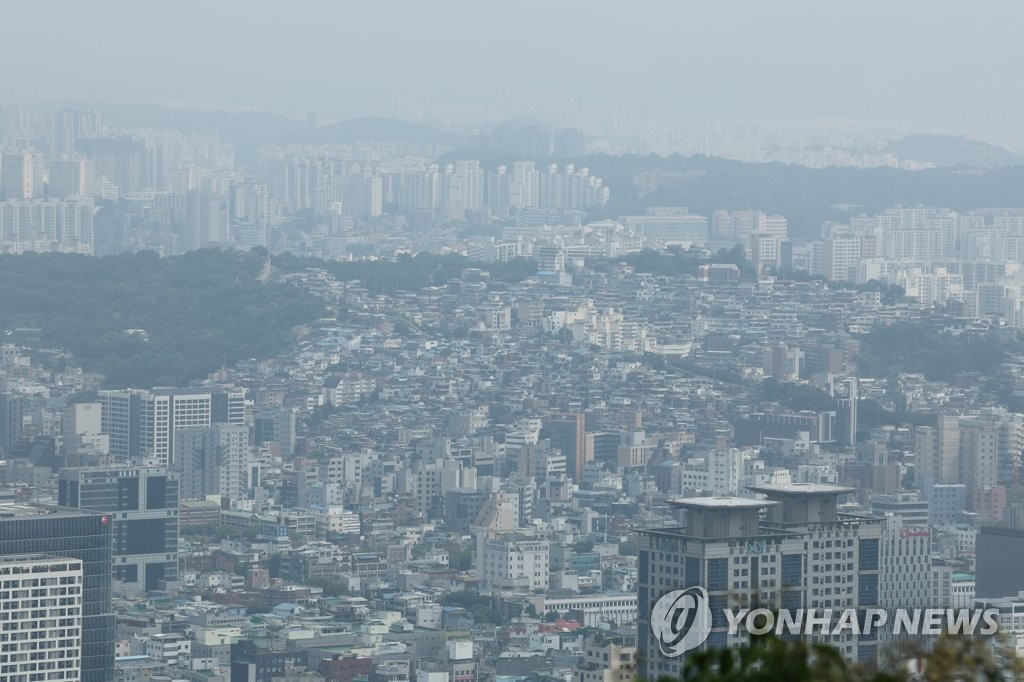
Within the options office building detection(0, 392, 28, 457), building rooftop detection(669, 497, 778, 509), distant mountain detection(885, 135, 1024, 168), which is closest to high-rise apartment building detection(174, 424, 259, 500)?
office building detection(0, 392, 28, 457)

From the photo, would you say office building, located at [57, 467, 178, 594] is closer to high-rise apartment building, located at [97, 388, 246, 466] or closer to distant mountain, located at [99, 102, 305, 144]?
high-rise apartment building, located at [97, 388, 246, 466]

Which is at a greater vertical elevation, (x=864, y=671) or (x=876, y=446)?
(x=864, y=671)

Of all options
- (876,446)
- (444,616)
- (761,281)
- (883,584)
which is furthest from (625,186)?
(883,584)

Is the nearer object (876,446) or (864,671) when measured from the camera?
(864,671)

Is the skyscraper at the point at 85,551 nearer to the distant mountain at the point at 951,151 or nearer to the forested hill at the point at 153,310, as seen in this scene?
the forested hill at the point at 153,310

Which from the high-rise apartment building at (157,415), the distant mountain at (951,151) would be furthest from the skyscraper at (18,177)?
the high-rise apartment building at (157,415)

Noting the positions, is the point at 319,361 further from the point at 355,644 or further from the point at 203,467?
the point at 355,644
